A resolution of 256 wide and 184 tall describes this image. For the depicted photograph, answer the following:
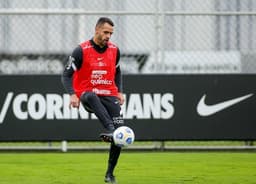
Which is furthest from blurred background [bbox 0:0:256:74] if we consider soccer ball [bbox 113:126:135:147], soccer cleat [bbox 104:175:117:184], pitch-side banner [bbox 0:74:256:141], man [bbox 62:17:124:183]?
soccer ball [bbox 113:126:135:147]

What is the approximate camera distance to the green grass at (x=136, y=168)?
9.30m

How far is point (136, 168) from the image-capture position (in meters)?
10.8

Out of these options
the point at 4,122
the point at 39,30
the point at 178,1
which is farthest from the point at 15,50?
the point at 178,1

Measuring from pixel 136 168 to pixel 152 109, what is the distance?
3140 mm

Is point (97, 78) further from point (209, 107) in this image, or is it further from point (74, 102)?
point (209, 107)

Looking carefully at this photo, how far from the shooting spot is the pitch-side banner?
13.7 meters

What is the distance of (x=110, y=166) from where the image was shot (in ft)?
29.8

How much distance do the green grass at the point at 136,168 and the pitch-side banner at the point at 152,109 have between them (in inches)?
16.1

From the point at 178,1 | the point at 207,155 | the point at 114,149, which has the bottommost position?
the point at 207,155

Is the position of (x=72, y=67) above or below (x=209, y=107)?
above

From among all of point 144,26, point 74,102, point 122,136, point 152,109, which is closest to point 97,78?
point 74,102

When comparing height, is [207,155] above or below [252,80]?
below

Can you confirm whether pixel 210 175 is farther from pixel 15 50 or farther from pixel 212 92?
pixel 15 50

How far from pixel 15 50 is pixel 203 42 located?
385 cm
